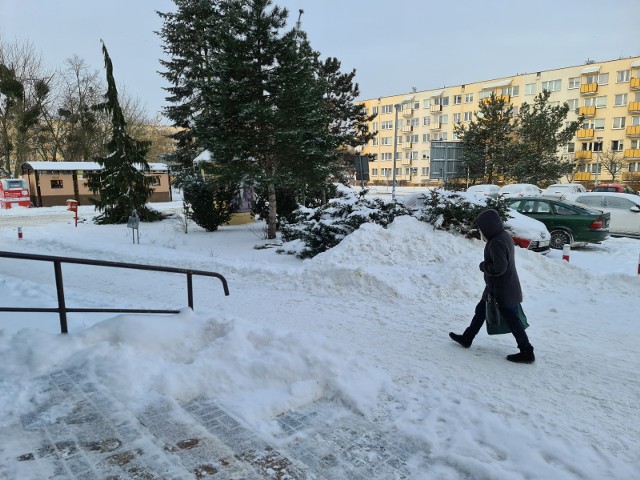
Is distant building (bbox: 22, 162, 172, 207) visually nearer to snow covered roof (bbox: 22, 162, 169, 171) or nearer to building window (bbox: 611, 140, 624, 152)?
snow covered roof (bbox: 22, 162, 169, 171)

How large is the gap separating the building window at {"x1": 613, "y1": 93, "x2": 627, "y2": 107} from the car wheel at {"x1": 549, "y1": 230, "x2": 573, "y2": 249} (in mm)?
55683

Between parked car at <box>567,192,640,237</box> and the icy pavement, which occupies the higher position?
parked car at <box>567,192,640,237</box>

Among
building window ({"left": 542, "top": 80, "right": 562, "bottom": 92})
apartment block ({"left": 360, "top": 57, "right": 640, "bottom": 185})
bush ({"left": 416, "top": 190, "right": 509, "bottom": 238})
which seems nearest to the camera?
bush ({"left": 416, "top": 190, "right": 509, "bottom": 238})

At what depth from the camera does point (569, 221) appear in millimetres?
12750

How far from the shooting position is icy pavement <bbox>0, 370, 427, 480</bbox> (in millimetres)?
2658

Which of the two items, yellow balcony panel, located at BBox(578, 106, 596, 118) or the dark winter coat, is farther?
yellow balcony panel, located at BBox(578, 106, 596, 118)

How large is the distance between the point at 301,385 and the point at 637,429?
8.88 feet

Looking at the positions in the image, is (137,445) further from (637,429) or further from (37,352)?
(637,429)

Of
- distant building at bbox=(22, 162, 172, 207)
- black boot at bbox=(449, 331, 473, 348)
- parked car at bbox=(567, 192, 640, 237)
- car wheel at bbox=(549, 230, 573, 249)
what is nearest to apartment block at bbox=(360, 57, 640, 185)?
distant building at bbox=(22, 162, 172, 207)

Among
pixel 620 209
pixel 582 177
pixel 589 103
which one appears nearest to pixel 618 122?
pixel 589 103

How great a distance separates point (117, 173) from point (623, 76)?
63.1 m

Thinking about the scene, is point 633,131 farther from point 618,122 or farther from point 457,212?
point 457,212

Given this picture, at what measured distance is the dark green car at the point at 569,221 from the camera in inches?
490

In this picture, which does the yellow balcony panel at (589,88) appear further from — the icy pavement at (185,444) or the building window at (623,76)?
the icy pavement at (185,444)
